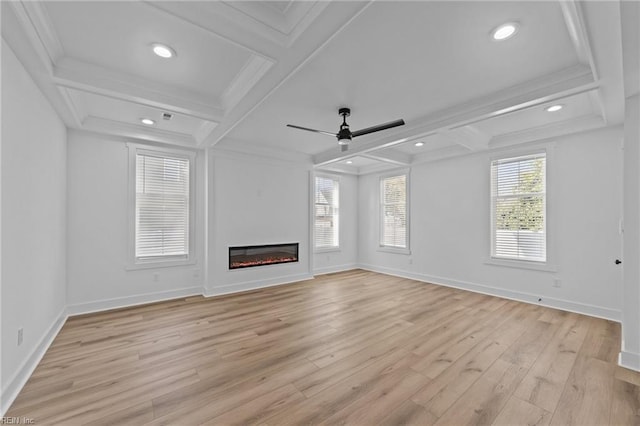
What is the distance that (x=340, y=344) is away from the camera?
3.04 m

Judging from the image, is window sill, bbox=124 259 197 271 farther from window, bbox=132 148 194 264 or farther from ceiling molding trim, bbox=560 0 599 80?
ceiling molding trim, bbox=560 0 599 80

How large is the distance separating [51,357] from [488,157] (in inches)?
267

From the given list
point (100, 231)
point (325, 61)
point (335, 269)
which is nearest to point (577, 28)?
point (325, 61)

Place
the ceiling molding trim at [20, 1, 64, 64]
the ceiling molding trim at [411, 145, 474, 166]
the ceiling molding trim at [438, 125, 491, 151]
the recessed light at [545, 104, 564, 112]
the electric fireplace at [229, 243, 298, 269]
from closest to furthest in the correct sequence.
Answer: the ceiling molding trim at [20, 1, 64, 64] → the recessed light at [545, 104, 564, 112] → the ceiling molding trim at [438, 125, 491, 151] → the electric fireplace at [229, 243, 298, 269] → the ceiling molding trim at [411, 145, 474, 166]

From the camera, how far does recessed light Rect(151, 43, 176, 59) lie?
2.36 metres

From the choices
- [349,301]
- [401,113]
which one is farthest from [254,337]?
[401,113]

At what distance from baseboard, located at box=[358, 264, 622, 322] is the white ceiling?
261 centimetres

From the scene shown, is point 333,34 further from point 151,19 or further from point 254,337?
point 254,337

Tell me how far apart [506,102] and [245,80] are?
114 inches

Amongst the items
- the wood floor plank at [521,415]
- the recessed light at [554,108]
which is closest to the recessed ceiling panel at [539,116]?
the recessed light at [554,108]

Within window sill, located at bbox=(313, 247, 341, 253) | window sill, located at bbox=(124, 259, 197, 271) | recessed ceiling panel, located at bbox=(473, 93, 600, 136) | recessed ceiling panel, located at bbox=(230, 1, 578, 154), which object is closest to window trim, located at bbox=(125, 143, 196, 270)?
window sill, located at bbox=(124, 259, 197, 271)

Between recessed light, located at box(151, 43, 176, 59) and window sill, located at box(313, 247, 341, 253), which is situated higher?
recessed light, located at box(151, 43, 176, 59)

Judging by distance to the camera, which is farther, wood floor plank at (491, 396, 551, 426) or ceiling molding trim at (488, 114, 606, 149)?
ceiling molding trim at (488, 114, 606, 149)

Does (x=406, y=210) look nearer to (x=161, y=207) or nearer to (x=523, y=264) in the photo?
(x=523, y=264)
